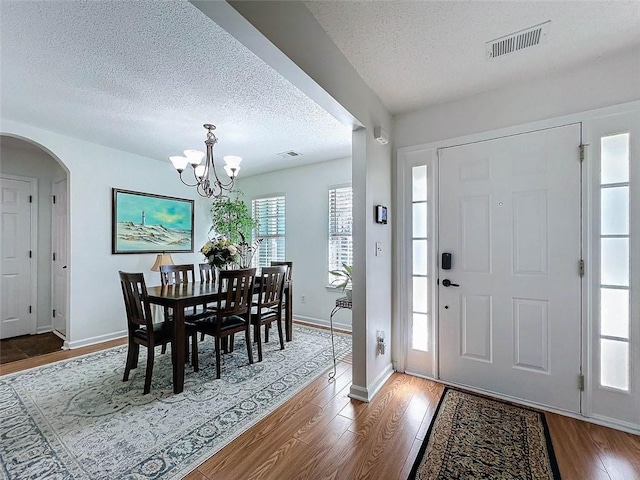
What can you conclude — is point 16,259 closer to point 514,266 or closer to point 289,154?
point 289,154

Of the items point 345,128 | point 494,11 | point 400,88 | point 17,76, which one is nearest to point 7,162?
point 17,76

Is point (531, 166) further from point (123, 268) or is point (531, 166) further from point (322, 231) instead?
point (123, 268)

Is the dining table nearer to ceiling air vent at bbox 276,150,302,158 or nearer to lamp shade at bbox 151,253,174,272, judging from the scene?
lamp shade at bbox 151,253,174,272

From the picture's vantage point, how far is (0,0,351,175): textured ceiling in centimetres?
170

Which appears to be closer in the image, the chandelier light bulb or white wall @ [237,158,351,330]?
the chandelier light bulb

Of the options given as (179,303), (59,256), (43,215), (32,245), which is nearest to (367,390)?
(179,303)

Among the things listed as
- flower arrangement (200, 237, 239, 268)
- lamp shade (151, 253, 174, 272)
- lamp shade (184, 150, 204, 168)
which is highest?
lamp shade (184, 150, 204, 168)

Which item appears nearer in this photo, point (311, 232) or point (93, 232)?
point (93, 232)

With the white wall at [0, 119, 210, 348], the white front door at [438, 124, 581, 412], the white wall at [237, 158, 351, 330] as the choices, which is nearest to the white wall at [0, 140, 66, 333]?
the white wall at [0, 119, 210, 348]

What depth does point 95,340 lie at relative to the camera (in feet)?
12.3

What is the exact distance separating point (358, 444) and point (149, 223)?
161 inches

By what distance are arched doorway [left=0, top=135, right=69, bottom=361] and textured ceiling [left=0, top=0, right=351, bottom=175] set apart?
4.33 ft

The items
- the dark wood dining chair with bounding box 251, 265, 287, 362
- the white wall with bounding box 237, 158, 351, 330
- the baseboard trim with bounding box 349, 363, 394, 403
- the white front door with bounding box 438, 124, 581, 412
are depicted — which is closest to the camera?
the white front door with bounding box 438, 124, 581, 412

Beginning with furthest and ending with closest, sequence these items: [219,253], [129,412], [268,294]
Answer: [219,253]
[268,294]
[129,412]
